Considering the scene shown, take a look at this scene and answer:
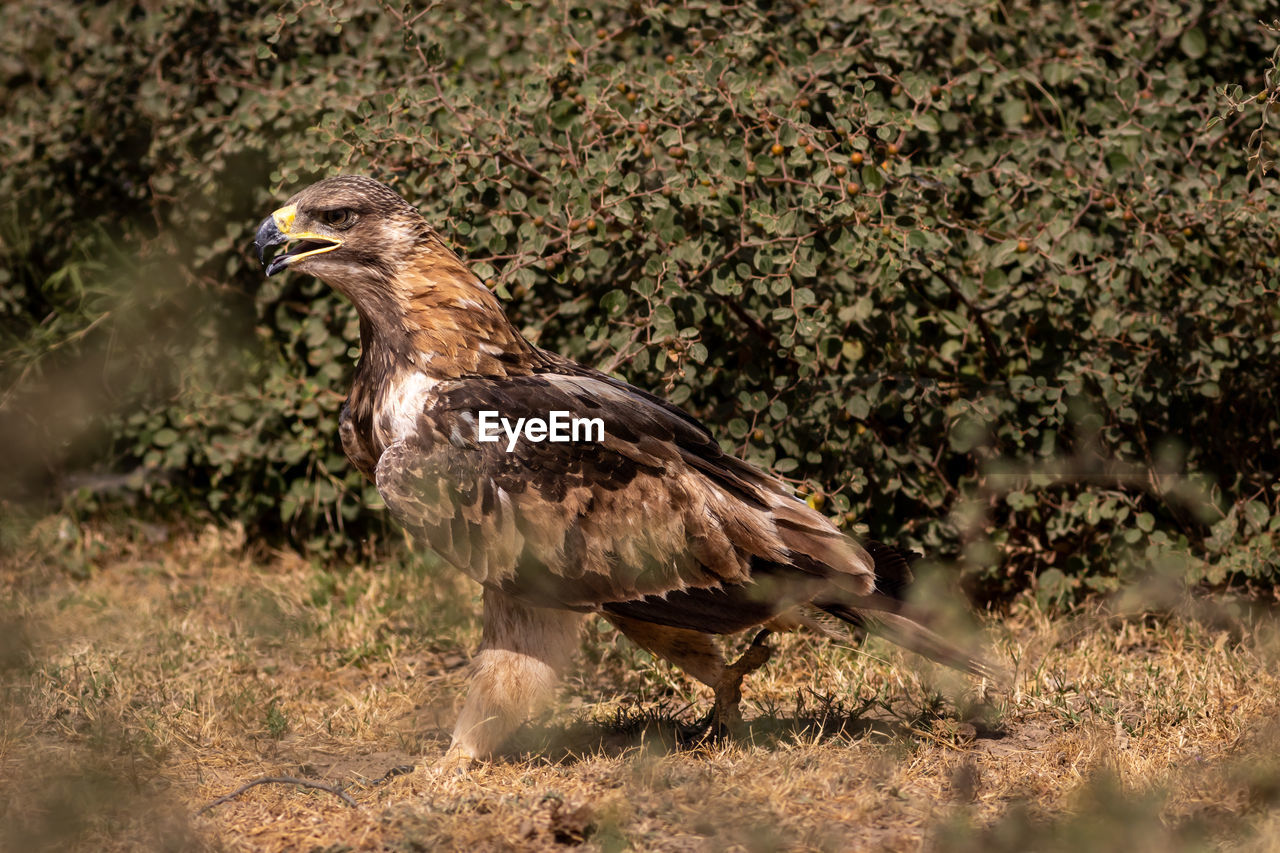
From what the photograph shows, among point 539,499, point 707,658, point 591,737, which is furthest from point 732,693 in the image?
point 539,499

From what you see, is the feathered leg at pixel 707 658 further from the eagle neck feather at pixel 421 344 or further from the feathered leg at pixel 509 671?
the eagle neck feather at pixel 421 344

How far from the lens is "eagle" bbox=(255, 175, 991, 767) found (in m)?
3.80

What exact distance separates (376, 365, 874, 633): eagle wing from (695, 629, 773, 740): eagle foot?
0.34m

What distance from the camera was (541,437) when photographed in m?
3.81

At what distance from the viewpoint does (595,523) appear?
12.6 feet

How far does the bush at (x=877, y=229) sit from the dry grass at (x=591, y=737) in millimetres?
601

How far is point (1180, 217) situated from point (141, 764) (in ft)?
13.0

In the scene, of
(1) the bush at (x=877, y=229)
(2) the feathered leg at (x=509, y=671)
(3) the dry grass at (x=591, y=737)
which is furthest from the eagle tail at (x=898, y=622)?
(1) the bush at (x=877, y=229)

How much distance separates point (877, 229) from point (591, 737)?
1951mm

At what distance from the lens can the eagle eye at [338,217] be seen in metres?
4.06

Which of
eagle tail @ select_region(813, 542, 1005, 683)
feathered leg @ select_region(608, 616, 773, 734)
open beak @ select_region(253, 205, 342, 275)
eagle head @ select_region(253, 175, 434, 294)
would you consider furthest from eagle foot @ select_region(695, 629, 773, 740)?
open beak @ select_region(253, 205, 342, 275)

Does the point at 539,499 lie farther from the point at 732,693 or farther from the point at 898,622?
the point at 898,622

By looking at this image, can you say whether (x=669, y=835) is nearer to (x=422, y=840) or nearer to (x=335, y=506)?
(x=422, y=840)

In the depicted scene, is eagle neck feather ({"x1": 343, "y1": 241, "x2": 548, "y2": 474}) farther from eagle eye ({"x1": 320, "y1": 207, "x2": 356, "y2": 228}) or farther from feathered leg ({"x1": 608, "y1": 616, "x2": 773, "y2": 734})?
feathered leg ({"x1": 608, "y1": 616, "x2": 773, "y2": 734})
